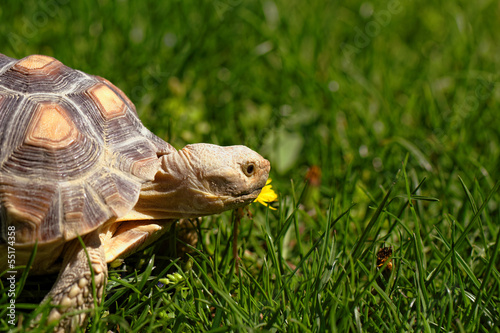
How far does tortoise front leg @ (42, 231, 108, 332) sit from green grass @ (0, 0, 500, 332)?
93 mm

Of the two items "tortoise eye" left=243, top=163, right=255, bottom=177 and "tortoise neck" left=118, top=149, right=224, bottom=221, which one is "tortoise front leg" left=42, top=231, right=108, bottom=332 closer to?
"tortoise neck" left=118, top=149, right=224, bottom=221

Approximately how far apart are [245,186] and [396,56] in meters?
3.69

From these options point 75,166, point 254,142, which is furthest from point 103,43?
point 75,166

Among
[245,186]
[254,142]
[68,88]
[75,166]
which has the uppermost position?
[68,88]

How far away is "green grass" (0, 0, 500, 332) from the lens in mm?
2334

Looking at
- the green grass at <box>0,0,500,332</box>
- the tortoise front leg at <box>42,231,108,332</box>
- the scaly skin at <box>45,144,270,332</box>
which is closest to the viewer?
the tortoise front leg at <box>42,231,108,332</box>

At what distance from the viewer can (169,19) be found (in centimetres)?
519

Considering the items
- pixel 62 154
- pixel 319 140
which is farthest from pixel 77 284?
pixel 319 140

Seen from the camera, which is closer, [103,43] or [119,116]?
[119,116]

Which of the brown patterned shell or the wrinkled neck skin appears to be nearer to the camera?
the brown patterned shell

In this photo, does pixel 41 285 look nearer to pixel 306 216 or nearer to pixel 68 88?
pixel 68 88

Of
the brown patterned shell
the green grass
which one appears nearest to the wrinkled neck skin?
the brown patterned shell

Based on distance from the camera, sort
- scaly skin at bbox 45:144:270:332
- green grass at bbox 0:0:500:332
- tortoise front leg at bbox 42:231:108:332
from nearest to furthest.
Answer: tortoise front leg at bbox 42:231:108:332, green grass at bbox 0:0:500:332, scaly skin at bbox 45:144:270:332

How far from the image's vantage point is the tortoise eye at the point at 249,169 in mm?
2537
